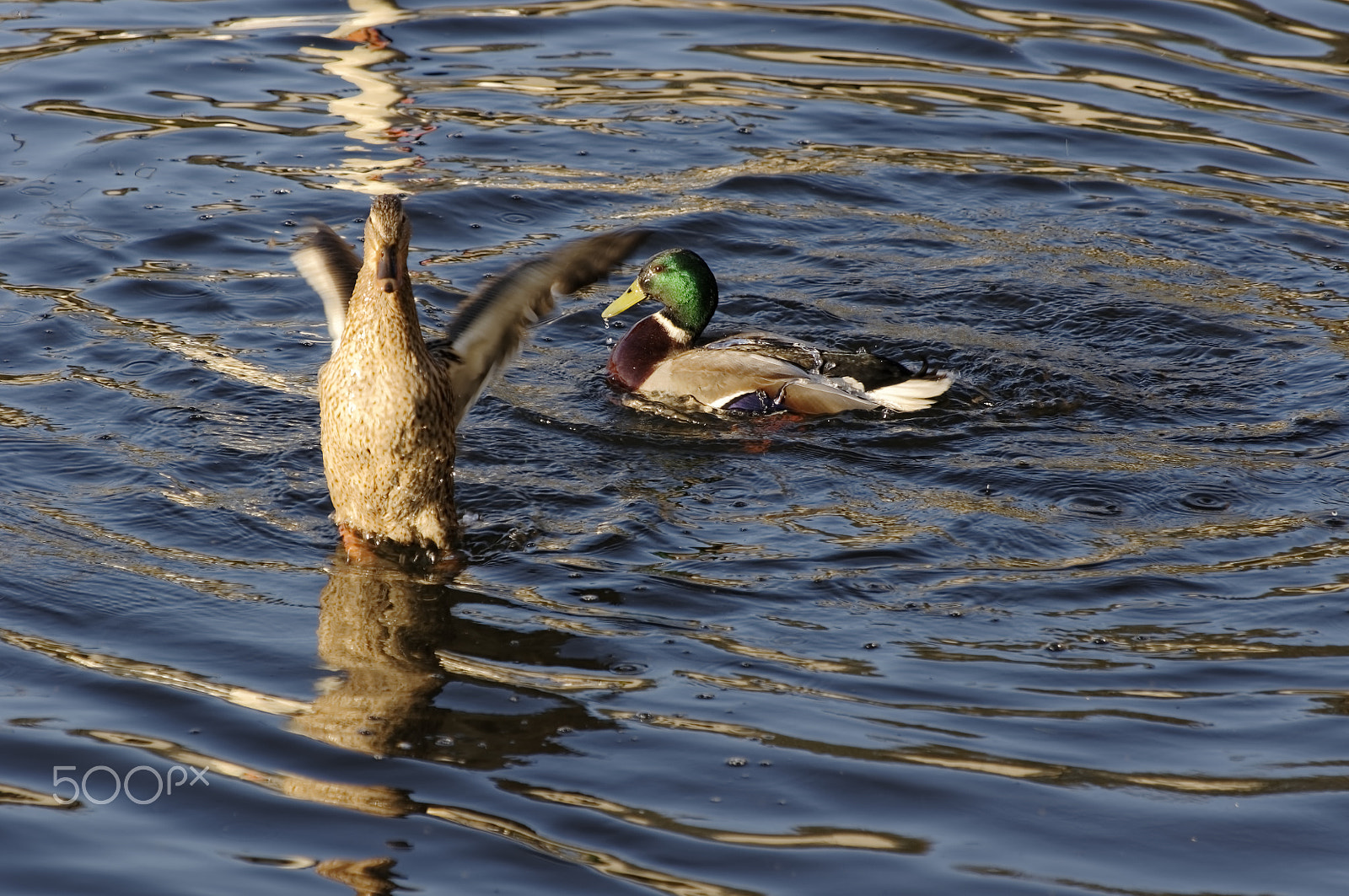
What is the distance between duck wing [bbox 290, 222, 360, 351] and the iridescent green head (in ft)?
7.46

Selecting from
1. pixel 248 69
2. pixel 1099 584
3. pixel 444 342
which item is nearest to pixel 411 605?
pixel 444 342

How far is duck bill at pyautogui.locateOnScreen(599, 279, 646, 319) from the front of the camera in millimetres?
8484

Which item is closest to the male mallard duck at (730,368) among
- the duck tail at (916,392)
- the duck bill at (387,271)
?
the duck tail at (916,392)

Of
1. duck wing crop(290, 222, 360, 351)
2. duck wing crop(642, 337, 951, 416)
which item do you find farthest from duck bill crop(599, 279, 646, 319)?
duck wing crop(290, 222, 360, 351)

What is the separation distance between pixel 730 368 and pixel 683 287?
62cm

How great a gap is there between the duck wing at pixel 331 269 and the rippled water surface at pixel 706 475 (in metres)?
0.72

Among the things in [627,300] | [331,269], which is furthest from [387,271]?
[627,300]

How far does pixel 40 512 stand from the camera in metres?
6.01

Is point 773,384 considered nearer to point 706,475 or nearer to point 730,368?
point 730,368

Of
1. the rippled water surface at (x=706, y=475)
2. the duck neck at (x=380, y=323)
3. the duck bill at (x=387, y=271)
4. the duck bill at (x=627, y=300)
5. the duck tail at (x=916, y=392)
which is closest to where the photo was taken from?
the rippled water surface at (x=706, y=475)

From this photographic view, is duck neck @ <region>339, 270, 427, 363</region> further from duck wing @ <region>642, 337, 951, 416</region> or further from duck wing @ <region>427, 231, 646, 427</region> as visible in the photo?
duck wing @ <region>642, 337, 951, 416</region>

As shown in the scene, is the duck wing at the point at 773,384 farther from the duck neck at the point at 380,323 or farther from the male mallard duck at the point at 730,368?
the duck neck at the point at 380,323

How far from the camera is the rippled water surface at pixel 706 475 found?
14.0 ft

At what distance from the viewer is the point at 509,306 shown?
585cm
